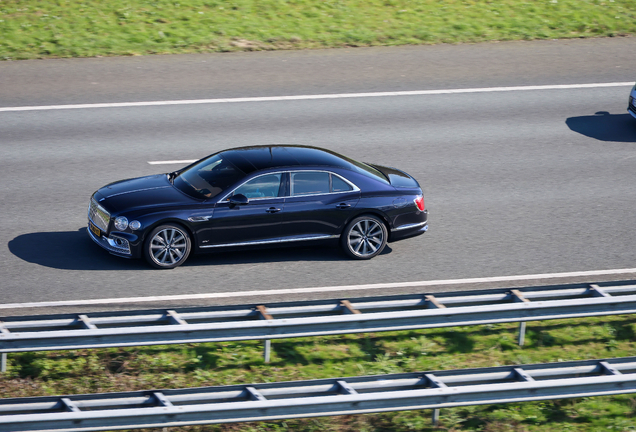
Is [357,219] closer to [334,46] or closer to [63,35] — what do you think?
[334,46]

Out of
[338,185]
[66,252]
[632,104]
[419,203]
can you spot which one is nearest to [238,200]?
[338,185]

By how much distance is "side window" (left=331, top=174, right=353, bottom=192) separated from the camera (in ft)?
36.2

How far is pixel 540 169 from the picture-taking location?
14266 millimetres

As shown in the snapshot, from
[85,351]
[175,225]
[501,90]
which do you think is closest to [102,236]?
[175,225]

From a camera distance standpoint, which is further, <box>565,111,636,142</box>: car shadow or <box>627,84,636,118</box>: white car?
<box>627,84,636,118</box>: white car

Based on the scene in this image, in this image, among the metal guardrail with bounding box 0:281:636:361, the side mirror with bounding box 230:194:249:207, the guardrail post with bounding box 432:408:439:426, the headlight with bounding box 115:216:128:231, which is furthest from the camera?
the side mirror with bounding box 230:194:249:207

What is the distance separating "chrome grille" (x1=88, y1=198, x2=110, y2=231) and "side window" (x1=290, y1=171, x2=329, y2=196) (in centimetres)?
246

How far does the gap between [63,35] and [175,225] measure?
11429 millimetres

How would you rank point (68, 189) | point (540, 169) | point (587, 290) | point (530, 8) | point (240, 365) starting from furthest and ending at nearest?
1. point (530, 8)
2. point (540, 169)
3. point (68, 189)
4. point (587, 290)
5. point (240, 365)

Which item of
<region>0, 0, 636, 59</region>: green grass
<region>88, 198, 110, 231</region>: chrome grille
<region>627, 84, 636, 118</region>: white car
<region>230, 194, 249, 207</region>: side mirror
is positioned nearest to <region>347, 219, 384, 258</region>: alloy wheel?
<region>230, 194, 249, 207</region>: side mirror

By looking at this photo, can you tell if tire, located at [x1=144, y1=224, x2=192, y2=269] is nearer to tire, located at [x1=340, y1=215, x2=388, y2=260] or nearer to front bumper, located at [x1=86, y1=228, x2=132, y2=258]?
front bumper, located at [x1=86, y1=228, x2=132, y2=258]

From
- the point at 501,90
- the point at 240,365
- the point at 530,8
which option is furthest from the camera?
the point at 530,8

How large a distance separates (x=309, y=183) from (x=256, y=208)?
2.78 feet

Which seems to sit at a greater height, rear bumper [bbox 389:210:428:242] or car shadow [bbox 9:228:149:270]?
rear bumper [bbox 389:210:428:242]
